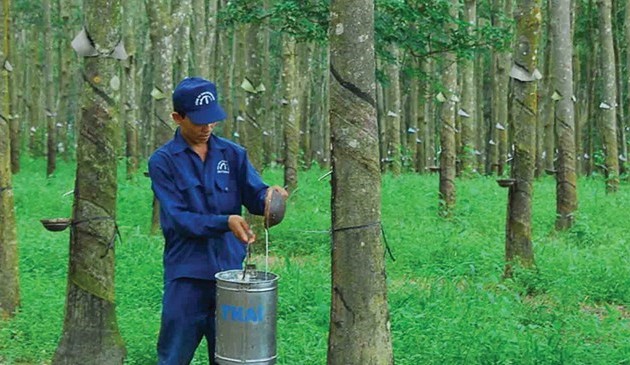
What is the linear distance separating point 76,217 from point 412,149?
21.5 m

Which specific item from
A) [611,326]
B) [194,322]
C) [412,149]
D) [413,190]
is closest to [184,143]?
[194,322]

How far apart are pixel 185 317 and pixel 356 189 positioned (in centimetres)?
119

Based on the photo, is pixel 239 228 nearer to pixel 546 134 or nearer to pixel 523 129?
pixel 523 129

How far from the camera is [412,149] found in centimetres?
2644

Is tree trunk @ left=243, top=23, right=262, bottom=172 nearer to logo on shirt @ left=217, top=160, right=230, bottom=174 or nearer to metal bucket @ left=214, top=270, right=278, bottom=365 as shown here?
logo on shirt @ left=217, top=160, right=230, bottom=174

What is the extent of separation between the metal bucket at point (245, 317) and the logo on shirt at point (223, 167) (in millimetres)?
537

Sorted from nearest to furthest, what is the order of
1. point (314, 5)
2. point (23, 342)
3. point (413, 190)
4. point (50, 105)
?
1. point (23, 342)
2. point (314, 5)
3. point (413, 190)
4. point (50, 105)

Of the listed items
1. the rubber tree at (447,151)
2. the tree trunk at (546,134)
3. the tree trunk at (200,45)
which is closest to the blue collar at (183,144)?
the rubber tree at (447,151)

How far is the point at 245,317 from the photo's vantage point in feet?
12.8

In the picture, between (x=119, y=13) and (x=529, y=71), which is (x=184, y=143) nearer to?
(x=119, y=13)

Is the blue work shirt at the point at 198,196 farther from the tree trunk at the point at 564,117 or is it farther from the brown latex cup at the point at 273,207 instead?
the tree trunk at the point at 564,117

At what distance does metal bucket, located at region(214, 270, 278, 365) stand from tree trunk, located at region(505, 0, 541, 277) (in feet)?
15.8

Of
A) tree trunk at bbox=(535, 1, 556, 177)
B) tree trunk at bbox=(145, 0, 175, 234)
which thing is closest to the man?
tree trunk at bbox=(145, 0, 175, 234)

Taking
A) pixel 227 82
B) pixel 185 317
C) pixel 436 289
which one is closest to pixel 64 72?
pixel 227 82
